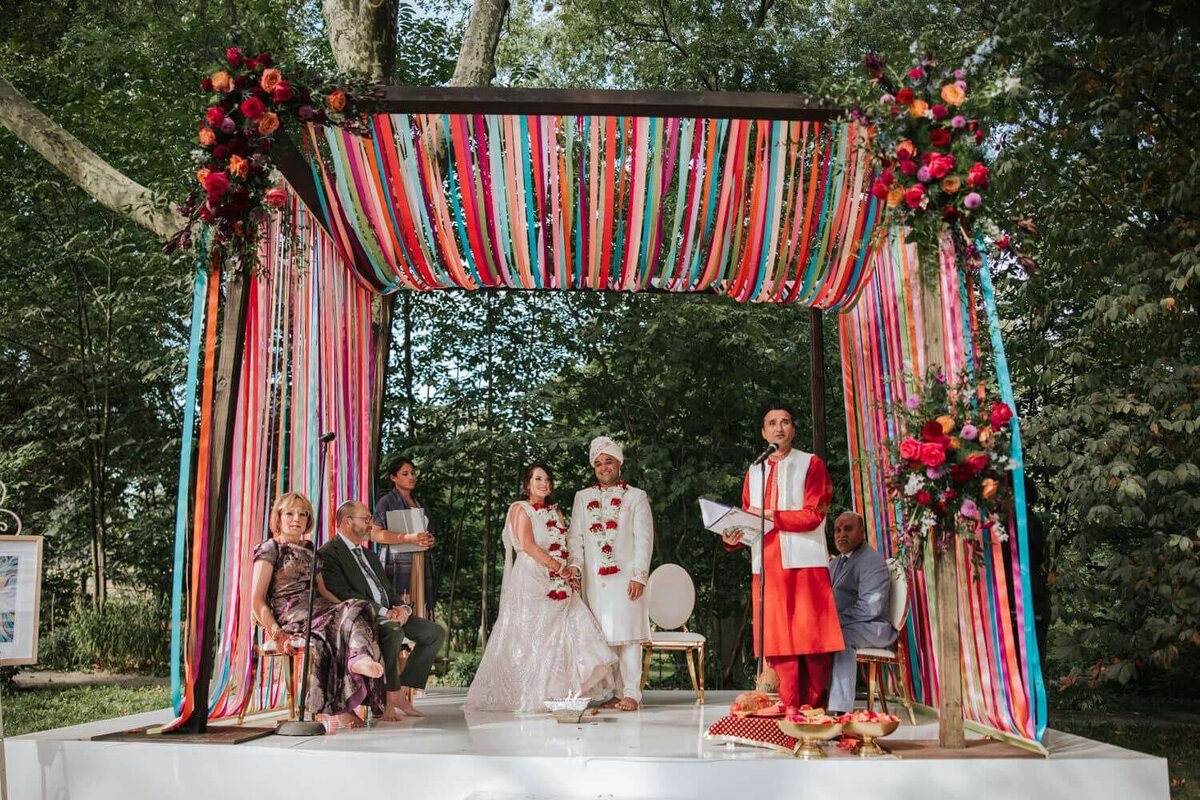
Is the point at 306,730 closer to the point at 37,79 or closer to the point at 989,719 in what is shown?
the point at 989,719

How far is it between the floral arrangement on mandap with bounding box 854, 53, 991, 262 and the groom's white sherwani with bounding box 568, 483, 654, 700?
247 cm

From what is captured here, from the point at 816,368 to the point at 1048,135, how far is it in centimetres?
279

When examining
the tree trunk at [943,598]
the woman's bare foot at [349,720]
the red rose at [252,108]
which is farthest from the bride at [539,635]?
the red rose at [252,108]

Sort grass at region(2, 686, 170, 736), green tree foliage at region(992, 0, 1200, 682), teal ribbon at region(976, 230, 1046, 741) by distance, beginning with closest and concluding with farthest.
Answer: teal ribbon at region(976, 230, 1046, 741), green tree foliage at region(992, 0, 1200, 682), grass at region(2, 686, 170, 736)

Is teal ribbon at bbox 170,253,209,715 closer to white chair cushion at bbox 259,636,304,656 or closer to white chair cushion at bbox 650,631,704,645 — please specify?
white chair cushion at bbox 259,636,304,656

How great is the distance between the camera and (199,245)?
484 cm

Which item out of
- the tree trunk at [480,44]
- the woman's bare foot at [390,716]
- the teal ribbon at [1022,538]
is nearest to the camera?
the teal ribbon at [1022,538]

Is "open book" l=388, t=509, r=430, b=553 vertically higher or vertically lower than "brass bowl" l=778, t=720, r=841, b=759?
higher

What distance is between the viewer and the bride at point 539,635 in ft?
20.3

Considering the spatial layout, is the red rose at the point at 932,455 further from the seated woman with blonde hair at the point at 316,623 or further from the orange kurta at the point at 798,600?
the seated woman with blonde hair at the point at 316,623

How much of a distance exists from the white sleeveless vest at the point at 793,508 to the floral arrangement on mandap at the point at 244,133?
2828 millimetres

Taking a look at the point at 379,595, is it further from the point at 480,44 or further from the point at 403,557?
the point at 480,44

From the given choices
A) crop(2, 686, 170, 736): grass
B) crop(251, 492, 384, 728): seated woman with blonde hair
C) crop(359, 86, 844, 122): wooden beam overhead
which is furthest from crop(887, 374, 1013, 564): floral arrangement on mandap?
crop(2, 686, 170, 736): grass

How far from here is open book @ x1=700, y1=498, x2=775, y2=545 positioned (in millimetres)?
5496
